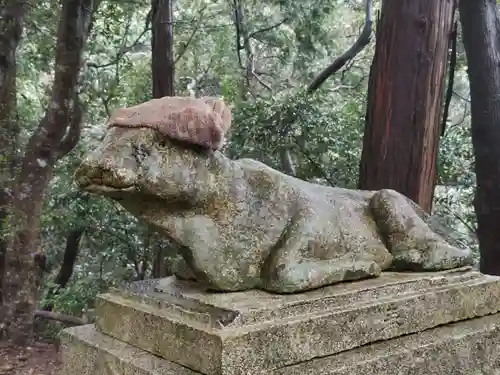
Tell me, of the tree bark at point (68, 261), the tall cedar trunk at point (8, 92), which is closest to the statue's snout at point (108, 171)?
the tall cedar trunk at point (8, 92)

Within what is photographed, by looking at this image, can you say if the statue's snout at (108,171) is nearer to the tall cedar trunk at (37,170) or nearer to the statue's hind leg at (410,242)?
the statue's hind leg at (410,242)

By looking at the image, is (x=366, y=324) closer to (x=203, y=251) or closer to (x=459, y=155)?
→ (x=203, y=251)

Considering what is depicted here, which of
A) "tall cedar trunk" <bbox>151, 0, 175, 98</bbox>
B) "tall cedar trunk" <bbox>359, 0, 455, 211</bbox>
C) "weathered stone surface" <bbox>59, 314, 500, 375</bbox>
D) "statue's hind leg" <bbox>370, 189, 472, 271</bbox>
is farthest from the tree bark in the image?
"statue's hind leg" <bbox>370, 189, 472, 271</bbox>

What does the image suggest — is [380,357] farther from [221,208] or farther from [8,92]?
[8,92]

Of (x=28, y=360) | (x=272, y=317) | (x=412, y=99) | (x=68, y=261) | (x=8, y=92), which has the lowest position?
(x=28, y=360)

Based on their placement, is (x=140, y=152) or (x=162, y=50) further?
(x=162, y=50)

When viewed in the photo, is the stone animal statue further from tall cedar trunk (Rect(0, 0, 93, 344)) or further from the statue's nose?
tall cedar trunk (Rect(0, 0, 93, 344))

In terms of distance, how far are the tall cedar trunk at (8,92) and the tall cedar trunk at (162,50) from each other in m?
1.32

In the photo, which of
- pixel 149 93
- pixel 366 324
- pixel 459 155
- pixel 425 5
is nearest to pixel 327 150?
pixel 459 155

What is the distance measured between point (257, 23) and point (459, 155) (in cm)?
330

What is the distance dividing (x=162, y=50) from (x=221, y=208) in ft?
15.1

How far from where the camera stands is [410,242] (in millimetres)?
2459

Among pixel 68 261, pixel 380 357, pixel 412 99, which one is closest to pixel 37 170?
pixel 412 99

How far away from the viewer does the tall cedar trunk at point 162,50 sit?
244 inches
